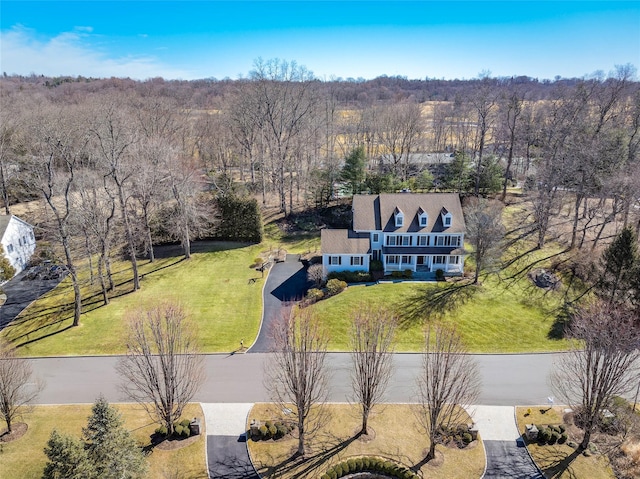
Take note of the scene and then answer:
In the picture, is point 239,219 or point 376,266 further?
point 239,219

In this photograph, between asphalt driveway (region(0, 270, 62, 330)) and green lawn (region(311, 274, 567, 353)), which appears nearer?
green lawn (region(311, 274, 567, 353))

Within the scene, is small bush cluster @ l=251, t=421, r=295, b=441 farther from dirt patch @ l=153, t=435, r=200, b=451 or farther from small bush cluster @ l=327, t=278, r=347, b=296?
small bush cluster @ l=327, t=278, r=347, b=296

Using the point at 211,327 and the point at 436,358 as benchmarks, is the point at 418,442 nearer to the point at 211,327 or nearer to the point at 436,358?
the point at 436,358

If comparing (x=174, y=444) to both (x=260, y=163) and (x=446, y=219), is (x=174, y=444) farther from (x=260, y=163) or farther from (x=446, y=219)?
(x=260, y=163)

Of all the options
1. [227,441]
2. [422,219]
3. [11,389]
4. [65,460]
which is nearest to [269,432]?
[227,441]

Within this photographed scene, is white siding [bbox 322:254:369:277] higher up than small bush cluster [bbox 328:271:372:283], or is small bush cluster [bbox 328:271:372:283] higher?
white siding [bbox 322:254:369:277]

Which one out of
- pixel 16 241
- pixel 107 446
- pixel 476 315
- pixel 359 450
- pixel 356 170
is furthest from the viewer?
pixel 356 170

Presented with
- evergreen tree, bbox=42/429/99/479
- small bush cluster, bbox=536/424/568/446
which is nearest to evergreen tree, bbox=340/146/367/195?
small bush cluster, bbox=536/424/568/446
